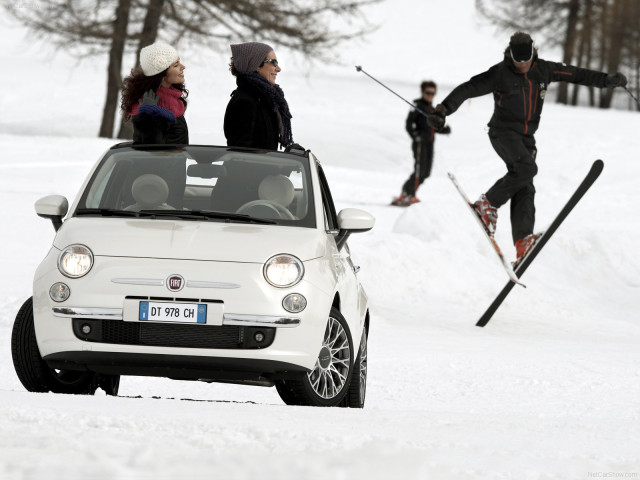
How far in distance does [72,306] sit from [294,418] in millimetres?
1288

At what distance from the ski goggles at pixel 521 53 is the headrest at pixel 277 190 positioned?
5.00 metres

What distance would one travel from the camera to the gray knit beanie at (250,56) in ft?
28.1

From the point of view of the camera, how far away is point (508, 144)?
37.9ft

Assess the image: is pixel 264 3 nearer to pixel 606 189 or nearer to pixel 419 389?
pixel 606 189

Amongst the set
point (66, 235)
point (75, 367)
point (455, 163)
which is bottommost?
point (455, 163)

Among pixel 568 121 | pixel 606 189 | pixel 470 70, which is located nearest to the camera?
pixel 606 189

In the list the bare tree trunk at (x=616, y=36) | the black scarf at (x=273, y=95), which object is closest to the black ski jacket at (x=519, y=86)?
the black scarf at (x=273, y=95)

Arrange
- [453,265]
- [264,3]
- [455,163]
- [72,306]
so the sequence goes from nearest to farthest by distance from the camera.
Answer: [72,306], [453,265], [264,3], [455,163]

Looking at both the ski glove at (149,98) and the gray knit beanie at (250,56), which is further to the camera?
the gray knit beanie at (250,56)

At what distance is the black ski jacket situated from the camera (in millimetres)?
11297

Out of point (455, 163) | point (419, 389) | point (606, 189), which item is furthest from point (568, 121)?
→ point (419, 389)

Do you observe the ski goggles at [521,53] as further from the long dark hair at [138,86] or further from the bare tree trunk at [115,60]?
the bare tree trunk at [115,60]

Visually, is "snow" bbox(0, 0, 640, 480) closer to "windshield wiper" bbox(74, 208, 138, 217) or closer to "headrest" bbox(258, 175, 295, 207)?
"windshield wiper" bbox(74, 208, 138, 217)

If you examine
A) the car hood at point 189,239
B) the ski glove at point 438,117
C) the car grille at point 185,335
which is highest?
the ski glove at point 438,117
